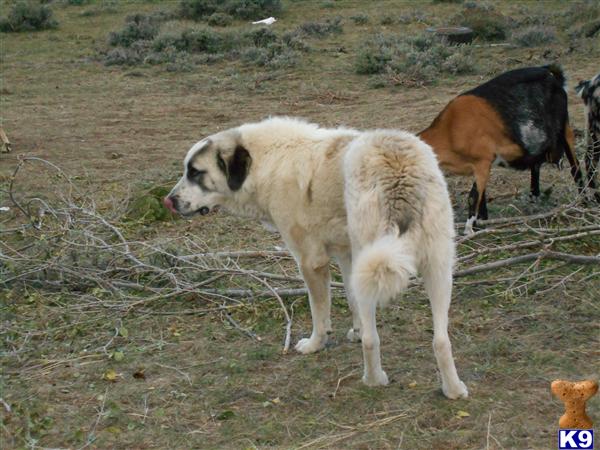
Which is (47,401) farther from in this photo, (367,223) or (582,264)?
Result: (582,264)

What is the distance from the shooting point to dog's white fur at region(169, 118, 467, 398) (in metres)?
4.46

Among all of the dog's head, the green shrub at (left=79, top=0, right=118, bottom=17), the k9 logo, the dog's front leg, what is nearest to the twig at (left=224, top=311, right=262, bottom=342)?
the dog's front leg

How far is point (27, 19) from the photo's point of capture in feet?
76.0

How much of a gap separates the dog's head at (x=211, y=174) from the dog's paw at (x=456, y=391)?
71.1 inches

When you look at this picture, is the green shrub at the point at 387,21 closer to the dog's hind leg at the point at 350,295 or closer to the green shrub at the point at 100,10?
the green shrub at the point at 100,10

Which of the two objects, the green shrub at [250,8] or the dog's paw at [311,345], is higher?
the dog's paw at [311,345]

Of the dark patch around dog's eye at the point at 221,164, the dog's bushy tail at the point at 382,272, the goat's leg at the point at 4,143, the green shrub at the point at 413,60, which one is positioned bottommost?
the green shrub at the point at 413,60

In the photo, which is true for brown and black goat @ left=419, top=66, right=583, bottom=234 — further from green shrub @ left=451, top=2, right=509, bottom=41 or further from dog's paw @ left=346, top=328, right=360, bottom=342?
green shrub @ left=451, top=2, right=509, bottom=41

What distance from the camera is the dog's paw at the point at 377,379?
4.95 meters

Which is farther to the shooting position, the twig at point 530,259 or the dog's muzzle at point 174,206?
the twig at point 530,259

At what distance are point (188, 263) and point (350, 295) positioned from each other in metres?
1.70

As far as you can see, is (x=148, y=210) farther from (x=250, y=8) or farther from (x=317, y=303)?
(x=250, y=8)

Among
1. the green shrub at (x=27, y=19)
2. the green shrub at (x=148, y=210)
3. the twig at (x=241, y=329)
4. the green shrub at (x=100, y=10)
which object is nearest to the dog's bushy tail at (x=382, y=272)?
the twig at (x=241, y=329)

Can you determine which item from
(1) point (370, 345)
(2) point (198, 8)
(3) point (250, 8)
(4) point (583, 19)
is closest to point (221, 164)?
(1) point (370, 345)
